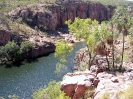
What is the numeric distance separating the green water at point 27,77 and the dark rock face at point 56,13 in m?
38.6

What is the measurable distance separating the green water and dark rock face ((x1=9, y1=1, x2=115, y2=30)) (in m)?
38.6

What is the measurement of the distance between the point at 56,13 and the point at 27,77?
265ft

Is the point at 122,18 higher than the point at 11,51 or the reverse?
higher

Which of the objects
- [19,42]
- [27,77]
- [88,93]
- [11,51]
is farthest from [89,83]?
[19,42]

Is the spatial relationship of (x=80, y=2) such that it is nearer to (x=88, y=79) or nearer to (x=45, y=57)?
(x=45, y=57)

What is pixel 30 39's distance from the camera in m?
106

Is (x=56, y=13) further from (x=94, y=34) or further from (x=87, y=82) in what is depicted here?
(x=87, y=82)

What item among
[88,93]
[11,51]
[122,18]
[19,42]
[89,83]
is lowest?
[11,51]

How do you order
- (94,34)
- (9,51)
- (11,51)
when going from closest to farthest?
(94,34) → (9,51) → (11,51)

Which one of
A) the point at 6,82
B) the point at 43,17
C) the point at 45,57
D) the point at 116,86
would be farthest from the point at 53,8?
the point at 116,86

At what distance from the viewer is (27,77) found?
7325 centimetres

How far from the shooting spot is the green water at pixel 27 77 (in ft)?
203

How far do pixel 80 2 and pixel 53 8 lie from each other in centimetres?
3415

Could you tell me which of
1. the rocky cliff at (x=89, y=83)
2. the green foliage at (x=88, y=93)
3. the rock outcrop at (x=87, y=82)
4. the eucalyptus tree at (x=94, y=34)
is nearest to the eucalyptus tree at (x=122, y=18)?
the eucalyptus tree at (x=94, y=34)
